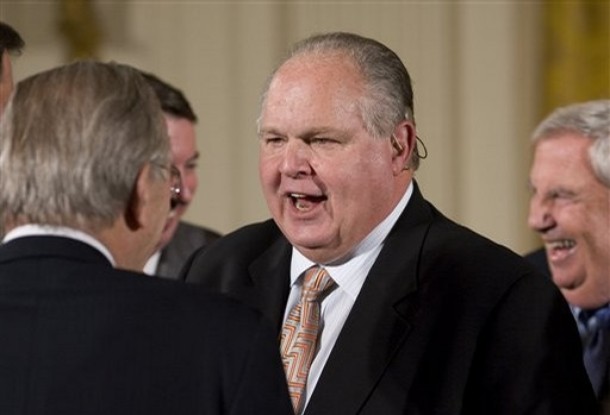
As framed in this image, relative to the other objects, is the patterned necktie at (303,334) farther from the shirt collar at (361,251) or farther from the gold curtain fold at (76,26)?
the gold curtain fold at (76,26)

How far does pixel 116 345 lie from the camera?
186 centimetres

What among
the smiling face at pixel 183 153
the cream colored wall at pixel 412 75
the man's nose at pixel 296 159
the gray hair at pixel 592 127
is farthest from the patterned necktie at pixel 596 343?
the cream colored wall at pixel 412 75

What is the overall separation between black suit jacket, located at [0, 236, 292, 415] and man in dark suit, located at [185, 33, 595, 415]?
724 millimetres

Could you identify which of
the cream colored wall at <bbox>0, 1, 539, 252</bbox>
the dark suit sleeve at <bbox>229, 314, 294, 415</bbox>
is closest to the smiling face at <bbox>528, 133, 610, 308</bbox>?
the dark suit sleeve at <bbox>229, 314, 294, 415</bbox>

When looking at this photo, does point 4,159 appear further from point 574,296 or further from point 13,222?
point 574,296

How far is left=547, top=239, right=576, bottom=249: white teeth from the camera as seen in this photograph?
Result: 3.71m

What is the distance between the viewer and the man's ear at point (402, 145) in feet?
9.10

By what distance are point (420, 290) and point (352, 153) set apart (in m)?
0.28

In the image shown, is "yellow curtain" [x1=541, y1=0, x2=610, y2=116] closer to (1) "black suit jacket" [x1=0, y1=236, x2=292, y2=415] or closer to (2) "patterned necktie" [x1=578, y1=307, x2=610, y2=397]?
(2) "patterned necktie" [x1=578, y1=307, x2=610, y2=397]

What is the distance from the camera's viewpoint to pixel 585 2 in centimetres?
583

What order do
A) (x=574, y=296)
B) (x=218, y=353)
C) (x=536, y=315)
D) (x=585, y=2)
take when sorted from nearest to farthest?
1. (x=218, y=353)
2. (x=536, y=315)
3. (x=574, y=296)
4. (x=585, y=2)

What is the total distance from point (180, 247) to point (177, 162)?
0.36 metres

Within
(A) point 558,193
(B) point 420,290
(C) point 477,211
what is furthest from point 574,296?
(C) point 477,211

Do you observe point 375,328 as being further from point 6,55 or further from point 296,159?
point 6,55
